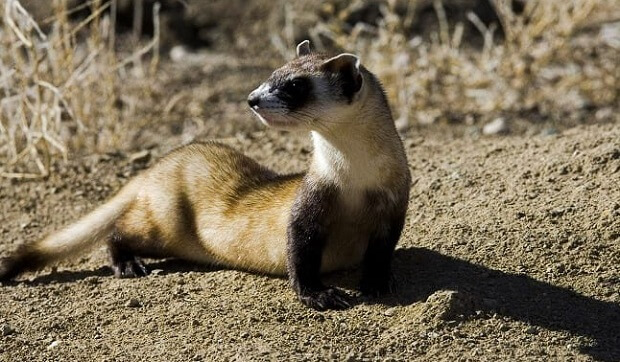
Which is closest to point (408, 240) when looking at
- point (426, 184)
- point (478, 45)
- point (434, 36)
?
point (426, 184)

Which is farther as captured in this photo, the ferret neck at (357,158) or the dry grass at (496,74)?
the dry grass at (496,74)

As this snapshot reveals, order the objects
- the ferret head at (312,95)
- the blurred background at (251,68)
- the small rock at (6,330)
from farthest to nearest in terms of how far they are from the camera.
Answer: the blurred background at (251,68) → the small rock at (6,330) → the ferret head at (312,95)

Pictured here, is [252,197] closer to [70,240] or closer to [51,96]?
[70,240]

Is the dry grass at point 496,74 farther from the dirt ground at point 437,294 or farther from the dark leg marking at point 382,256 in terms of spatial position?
the dark leg marking at point 382,256

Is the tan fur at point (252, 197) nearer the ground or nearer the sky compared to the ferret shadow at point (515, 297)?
nearer the sky

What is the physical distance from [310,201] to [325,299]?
39cm

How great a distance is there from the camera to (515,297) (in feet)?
13.3

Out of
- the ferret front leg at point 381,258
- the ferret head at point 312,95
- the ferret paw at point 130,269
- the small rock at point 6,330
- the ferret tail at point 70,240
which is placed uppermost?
the ferret head at point 312,95

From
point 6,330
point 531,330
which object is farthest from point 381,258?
point 6,330

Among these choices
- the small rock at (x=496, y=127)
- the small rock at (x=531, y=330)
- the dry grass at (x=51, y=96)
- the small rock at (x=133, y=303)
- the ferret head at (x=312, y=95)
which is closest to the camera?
the small rock at (x=531, y=330)

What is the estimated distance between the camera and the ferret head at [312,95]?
3971mm

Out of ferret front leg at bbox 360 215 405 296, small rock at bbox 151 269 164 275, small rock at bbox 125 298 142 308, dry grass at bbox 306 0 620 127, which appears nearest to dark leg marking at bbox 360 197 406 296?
ferret front leg at bbox 360 215 405 296

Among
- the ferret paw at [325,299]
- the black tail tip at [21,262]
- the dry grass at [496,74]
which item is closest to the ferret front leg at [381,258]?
the ferret paw at [325,299]

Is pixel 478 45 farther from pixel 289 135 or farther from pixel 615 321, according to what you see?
pixel 615 321
